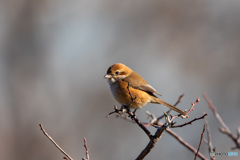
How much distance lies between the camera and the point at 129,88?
4887mm

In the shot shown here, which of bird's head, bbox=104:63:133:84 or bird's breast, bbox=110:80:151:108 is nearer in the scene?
bird's breast, bbox=110:80:151:108

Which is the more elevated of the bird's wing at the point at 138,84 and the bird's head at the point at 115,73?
the bird's head at the point at 115,73

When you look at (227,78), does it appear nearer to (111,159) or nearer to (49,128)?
(111,159)

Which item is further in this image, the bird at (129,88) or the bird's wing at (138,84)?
the bird's wing at (138,84)

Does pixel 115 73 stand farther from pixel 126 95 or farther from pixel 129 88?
pixel 126 95

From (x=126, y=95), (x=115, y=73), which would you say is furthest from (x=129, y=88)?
(x=115, y=73)

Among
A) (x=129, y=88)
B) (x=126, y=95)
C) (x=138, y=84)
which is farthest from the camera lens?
(x=138, y=84)

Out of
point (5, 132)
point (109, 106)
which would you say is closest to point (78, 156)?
point (109, 106)

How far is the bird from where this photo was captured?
15.6ft

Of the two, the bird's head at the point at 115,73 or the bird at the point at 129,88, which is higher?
the bird's head at the point at 115,73

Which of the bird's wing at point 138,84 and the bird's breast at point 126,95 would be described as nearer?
the bird's breast at point 126,95

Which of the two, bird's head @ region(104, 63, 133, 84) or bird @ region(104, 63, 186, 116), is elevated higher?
bird's head @ region(104, 63, 133, 84)

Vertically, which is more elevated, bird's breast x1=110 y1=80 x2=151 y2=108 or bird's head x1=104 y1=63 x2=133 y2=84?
bird's head x1=104 y1=63 x2=133 y2=84

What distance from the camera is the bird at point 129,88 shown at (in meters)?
4.75
